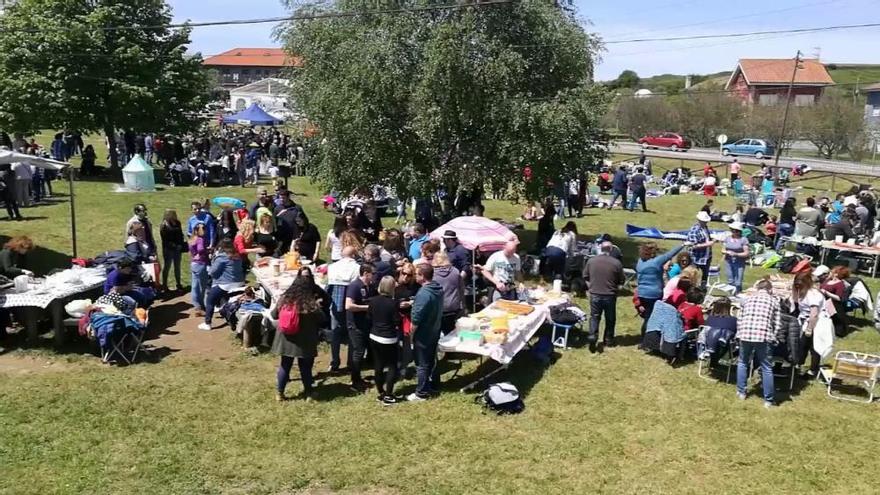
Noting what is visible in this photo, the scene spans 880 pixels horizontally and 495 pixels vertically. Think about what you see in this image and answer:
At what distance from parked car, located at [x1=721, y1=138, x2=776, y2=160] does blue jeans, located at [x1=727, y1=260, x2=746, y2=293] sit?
117 feet

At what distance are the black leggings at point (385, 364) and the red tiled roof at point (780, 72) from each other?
76118mm

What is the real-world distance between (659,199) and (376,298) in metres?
21.9

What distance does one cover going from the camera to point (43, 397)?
8.09 meters

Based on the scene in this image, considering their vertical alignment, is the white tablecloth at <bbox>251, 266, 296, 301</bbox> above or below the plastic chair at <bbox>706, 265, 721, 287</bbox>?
above

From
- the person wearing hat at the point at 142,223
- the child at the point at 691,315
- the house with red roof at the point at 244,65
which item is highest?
the house with red roof at the point at 244,65

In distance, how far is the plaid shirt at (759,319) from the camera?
8266 mm

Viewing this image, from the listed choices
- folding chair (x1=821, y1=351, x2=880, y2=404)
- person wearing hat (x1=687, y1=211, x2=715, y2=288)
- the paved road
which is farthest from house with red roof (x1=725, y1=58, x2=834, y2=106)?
folding chair (x1=821, y1=351, x2=880, y2=404)

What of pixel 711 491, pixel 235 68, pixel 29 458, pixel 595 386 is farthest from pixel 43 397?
pixel 235 68

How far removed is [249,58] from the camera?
4557 inches

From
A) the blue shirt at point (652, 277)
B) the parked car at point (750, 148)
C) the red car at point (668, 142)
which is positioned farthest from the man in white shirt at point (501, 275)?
the red car at point (668, 142)

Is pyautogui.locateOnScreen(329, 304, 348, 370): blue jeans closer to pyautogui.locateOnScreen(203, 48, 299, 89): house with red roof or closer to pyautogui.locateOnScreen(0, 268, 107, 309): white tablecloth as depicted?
pyautogui.locateOnScreen(0, 268, 107, 309): white tablecloth

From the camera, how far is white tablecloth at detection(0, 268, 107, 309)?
371 inches

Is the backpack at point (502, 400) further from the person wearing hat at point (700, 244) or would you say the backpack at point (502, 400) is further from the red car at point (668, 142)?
the red car at point (668, 142)

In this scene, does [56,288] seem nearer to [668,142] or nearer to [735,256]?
[735,256]
